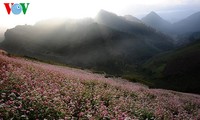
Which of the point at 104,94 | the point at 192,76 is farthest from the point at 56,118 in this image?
the point at 192,76

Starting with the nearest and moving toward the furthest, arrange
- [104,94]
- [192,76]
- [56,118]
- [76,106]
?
[56,118] < [76,106] < [104,94] < [192,76]

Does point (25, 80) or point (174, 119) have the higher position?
point (25, 80)

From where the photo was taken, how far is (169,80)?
7461 inches

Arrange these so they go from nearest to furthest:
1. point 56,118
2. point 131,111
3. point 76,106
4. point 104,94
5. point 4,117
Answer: point 4,117, point 56,118, point 76,106, point 131,111, point 104,94

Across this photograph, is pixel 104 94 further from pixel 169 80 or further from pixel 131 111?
pixel 169 80

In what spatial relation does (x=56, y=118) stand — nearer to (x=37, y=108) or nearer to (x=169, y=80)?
(x=37, y=108)

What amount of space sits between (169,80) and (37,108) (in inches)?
7214

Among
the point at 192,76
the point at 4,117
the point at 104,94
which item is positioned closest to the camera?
the point at 4,117

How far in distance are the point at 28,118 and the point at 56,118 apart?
1071 mm

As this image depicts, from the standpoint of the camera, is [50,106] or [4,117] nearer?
[4,117]

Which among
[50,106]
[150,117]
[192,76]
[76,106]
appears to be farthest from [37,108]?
[192,76]

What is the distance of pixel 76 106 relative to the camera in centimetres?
1401

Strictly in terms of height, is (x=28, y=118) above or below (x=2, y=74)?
below

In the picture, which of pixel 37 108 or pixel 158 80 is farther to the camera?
pixel 158 80
